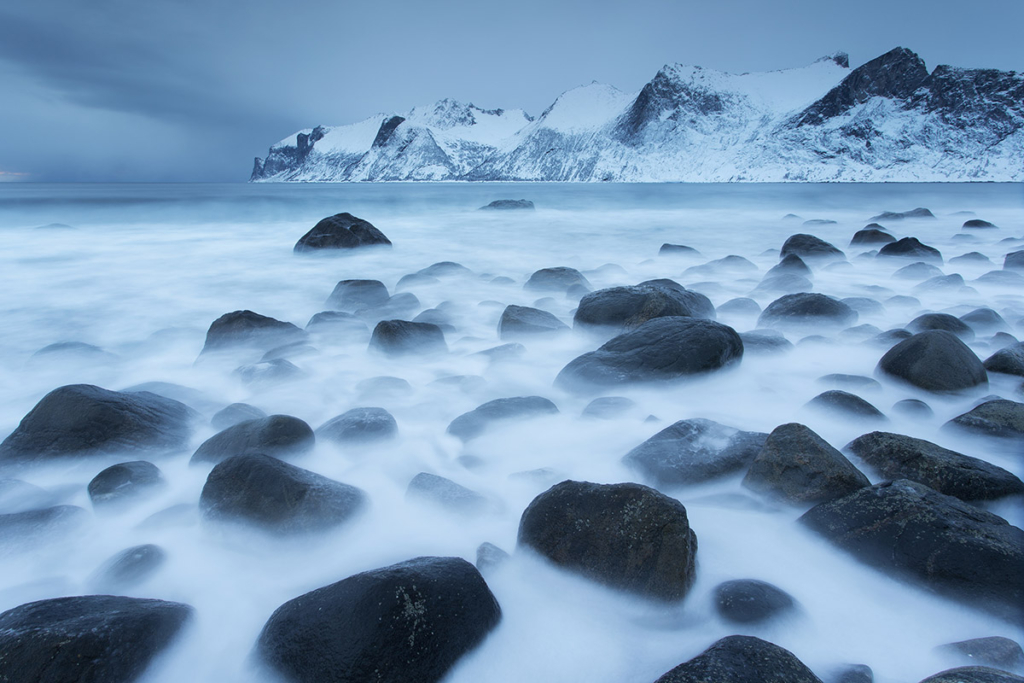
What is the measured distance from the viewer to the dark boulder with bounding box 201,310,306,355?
395 cm

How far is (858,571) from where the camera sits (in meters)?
1.64

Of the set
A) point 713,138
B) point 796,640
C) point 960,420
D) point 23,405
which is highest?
point 713,138

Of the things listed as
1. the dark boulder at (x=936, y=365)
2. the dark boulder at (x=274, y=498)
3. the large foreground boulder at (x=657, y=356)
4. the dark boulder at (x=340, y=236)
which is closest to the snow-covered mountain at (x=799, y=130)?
the dark boulder at (x=340, y=236)

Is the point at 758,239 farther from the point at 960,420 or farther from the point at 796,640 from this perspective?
the point at 796,640

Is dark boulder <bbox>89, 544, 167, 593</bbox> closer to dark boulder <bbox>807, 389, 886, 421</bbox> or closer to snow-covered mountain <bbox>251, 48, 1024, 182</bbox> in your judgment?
dark boulder <bbox>807, 389, 886, 421</bbox>

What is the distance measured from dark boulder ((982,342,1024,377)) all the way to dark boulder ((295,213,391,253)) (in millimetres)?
7927

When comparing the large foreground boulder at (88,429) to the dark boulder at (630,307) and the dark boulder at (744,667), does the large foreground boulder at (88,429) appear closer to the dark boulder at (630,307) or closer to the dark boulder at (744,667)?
the dark boulder at (744,667)

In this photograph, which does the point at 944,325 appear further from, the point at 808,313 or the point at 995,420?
the point at 995,420

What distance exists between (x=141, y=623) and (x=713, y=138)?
125 metres

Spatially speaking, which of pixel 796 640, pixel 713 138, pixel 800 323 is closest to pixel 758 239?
pixel 800 323

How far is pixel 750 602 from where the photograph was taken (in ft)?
4.96

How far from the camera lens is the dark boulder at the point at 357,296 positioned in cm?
520

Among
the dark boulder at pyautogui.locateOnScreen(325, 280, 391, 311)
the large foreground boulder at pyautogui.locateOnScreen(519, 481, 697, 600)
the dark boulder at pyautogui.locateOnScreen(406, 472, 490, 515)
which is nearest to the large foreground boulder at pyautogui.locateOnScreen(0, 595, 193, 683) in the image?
the dark boulder at pyautogui.locateOnScreen(406, 472, 490, 515)

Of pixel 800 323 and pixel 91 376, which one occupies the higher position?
pixel 800 323
